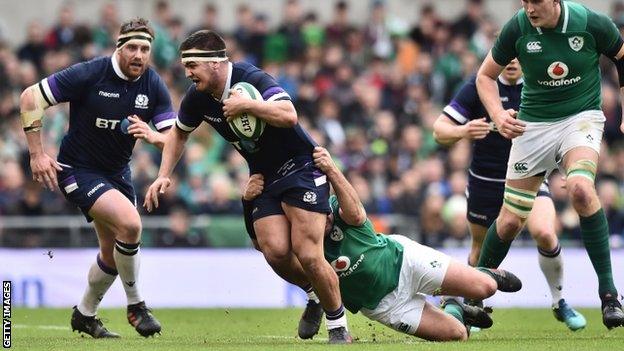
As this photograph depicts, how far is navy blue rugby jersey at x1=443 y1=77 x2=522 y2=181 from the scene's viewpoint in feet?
46.4

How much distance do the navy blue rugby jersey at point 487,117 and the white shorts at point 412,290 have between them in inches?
104

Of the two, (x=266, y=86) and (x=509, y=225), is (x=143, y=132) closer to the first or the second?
(x=266, y=86)

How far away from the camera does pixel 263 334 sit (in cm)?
1365

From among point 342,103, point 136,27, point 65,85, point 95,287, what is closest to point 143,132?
point 65,85

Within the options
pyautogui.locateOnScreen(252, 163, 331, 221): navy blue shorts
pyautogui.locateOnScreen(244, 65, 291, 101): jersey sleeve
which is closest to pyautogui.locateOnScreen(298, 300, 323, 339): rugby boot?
pyautogui.locateOnScreen(252, 163, 331, 221): navy blue shorts

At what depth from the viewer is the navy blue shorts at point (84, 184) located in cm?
1327

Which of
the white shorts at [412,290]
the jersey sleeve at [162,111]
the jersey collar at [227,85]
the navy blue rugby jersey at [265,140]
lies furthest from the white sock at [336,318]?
the jersey sleeve at [162,111]

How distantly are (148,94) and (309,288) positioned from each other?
102 inches

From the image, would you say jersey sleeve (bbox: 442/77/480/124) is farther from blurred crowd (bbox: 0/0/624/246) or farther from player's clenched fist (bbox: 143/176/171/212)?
blurred crowd (bbox: 0/0/624/246)

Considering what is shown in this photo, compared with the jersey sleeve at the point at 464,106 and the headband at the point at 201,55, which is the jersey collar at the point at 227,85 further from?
the jersey sleeve at the point at 464,106

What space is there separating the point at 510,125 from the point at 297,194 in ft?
6.61

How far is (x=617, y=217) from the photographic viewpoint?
20.7 m

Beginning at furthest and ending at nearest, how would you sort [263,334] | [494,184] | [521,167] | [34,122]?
[494,184] < [263,334] < [34,122] < [521,167]

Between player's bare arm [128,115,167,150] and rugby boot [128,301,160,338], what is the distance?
5.05 ft
